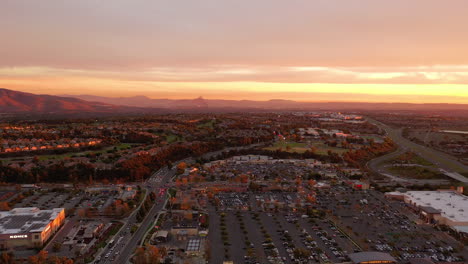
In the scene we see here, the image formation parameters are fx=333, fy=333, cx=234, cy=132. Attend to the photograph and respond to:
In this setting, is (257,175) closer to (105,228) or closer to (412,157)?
(105,228)

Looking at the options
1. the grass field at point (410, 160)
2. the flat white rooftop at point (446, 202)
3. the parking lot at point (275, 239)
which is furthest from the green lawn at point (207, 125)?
the flat white rooftop at point (446, 202)

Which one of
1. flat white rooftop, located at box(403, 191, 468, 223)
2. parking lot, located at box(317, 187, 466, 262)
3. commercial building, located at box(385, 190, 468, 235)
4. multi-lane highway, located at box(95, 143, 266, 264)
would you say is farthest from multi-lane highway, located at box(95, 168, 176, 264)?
flat white rooftop, located at box(403, 191, 468, 223)

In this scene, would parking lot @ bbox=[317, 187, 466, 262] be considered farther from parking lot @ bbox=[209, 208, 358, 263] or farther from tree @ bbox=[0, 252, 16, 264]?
tree @ bbox=[0, 252, 16, 264]

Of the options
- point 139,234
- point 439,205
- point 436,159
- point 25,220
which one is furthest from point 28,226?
point 436,159

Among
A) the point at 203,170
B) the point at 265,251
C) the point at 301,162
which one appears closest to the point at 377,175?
the point at 301,162

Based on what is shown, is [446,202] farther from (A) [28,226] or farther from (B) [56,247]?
(A) [28,226]

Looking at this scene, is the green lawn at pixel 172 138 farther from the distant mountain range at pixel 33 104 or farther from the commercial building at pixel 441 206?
the distant mountain range at pixel 33 104
